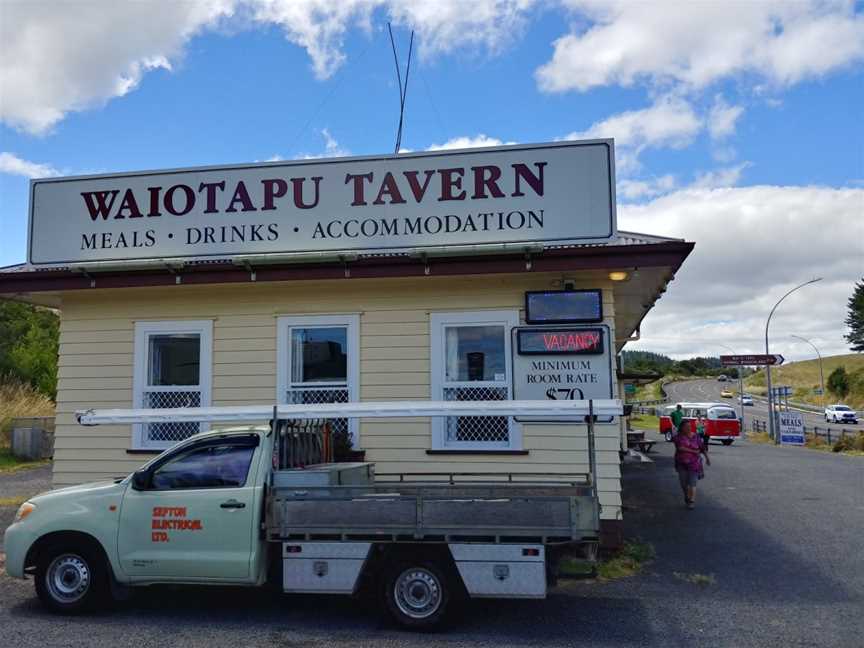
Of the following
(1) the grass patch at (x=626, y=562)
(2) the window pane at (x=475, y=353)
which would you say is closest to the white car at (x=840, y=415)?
(1) the grass patch at (x=626, y=562)

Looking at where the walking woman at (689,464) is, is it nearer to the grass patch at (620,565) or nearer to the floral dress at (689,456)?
the floral dress at (689,456)

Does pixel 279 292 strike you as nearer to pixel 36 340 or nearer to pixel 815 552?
pixel 815 552

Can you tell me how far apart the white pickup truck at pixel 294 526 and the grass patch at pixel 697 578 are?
6.94 feet

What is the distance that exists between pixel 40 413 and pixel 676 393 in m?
91.7

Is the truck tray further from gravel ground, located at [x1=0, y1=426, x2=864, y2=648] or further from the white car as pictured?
the white car

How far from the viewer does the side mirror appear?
6535mm

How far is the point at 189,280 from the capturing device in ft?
31.2

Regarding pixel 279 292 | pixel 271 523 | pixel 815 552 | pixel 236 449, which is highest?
pixel 279 292

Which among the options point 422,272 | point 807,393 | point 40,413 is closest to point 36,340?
point 40,413

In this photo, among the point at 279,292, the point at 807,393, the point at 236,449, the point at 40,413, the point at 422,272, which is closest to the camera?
the point at 236,449

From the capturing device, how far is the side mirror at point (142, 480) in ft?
21.4

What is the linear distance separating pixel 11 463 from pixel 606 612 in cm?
1888

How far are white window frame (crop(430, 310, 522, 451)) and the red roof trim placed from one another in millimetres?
620

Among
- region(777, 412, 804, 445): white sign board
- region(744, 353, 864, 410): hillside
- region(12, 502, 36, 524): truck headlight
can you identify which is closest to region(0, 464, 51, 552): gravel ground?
region(12, 502, 36, 524): truck headlight
